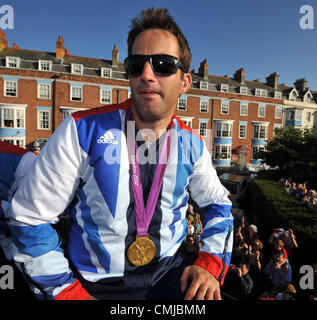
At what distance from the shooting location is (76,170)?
134cm

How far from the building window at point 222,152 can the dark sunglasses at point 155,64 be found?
1163 inches

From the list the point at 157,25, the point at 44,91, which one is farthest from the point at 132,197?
the point at 44,91

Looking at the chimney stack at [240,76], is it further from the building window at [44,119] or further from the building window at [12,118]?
the building window at [12,118]

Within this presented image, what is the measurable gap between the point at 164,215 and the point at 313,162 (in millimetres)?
16666

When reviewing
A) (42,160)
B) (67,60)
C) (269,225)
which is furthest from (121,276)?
(67,60)

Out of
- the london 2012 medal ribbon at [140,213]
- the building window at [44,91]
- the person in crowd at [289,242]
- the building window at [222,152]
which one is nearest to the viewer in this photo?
the london 2012 medal ribbon at [140,213]

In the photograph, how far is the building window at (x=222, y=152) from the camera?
3020 centimetres

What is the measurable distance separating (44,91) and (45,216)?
2640 centimetres

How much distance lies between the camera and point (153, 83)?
1.50 metres

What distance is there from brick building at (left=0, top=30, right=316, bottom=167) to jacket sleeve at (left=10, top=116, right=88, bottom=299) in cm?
2025

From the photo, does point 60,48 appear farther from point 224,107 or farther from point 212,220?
point 212,220

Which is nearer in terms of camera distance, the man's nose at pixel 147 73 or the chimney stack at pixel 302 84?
the man's nose at pixel 147 73

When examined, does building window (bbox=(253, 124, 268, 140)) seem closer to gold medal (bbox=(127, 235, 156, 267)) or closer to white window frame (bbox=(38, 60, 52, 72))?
white window frame (bbox=(38, 60, 52, 72))

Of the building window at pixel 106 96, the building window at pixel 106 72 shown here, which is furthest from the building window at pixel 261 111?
the building window at pixel 106 72
